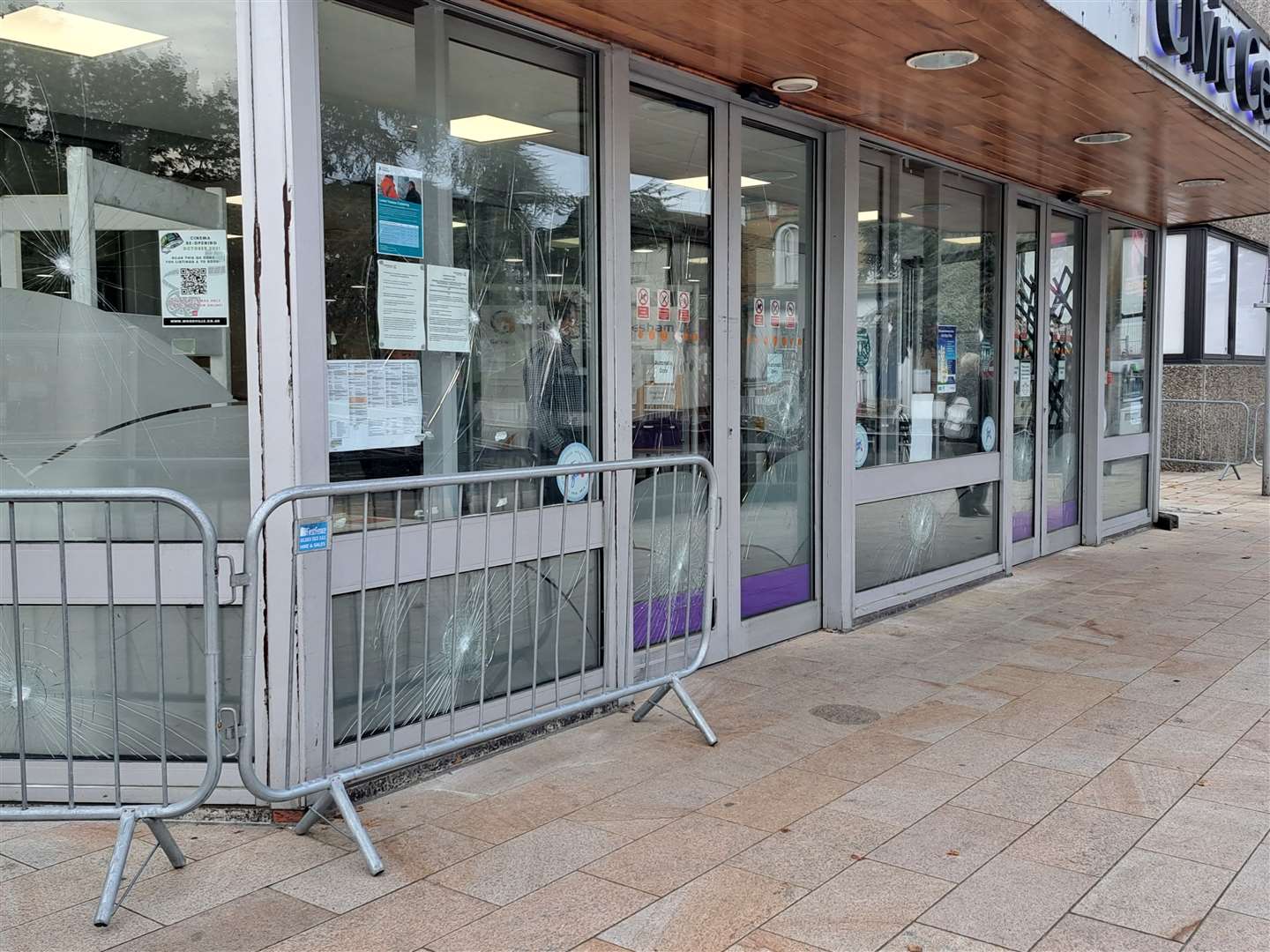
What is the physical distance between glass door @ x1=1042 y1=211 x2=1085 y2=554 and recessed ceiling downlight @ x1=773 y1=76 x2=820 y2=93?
447cm

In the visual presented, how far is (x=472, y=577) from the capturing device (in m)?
4.46

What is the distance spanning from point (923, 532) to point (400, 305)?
15.1 feet

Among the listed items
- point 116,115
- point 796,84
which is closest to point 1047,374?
point 796,84

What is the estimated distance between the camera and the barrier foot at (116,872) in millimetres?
3004

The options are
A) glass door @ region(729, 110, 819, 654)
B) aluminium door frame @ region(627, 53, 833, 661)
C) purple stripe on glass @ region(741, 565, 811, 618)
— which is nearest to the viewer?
aluminium door frame @ region(627, 53, 833, 661)

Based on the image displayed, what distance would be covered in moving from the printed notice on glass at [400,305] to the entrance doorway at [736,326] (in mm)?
1327

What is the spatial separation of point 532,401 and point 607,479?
49 cm

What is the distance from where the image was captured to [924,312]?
7.64m

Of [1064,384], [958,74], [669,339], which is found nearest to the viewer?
[958,74]

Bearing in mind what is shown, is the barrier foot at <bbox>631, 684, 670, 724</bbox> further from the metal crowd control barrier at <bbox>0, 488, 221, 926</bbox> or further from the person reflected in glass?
the metal crowd control barrier at <bbox>0, 488, 221, 926</bbox>

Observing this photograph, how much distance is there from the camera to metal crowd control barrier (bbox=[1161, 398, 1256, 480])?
57.6ft

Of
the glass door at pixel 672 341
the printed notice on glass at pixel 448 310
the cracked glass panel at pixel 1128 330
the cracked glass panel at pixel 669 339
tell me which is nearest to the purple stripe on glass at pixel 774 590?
the glass door at pixel 672 341

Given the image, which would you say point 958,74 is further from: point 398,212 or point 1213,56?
point 398,212

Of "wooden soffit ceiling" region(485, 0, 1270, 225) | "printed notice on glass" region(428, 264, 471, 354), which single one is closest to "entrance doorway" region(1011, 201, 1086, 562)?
"wooden soffit ceiling" region(485, 0, 1270, 225)
